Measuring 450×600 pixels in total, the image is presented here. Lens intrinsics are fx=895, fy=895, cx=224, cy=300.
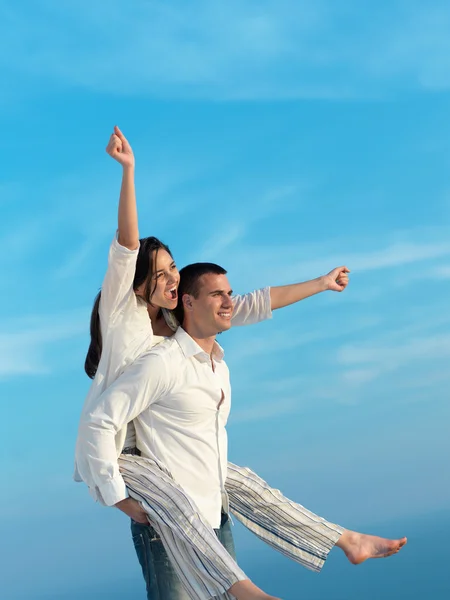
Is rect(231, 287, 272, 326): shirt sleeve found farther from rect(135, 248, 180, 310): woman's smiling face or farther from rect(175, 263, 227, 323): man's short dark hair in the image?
rect(135, 248, 180, 310): woman's smiling face

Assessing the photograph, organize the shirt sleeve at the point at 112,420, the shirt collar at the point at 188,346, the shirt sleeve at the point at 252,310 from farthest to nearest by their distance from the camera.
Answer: the shirt sleeve at the point at 252,310 → the shirt collar at the point at 188,346 → the shirt sleeve at the point at 112,420

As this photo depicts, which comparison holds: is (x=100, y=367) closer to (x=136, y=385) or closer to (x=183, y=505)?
(x=136, y=385)

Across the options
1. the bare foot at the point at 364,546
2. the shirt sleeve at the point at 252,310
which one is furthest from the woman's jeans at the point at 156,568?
the shirt sleeve at the point at 252,310

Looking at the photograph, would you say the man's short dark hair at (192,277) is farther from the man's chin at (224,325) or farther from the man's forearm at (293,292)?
the man's forearm at (293,292)

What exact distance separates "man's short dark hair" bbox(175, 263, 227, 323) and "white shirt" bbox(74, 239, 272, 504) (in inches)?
11.6

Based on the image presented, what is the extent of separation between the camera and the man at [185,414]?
4.72m

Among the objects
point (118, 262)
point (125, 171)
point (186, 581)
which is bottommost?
point (186, 581)

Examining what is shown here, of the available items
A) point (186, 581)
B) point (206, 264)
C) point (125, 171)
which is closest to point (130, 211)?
point (125, 171)

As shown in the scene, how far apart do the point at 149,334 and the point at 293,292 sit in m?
1.14

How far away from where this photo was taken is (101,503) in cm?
486

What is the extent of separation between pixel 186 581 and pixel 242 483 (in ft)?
2.69

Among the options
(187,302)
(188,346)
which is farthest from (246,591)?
(187,302)

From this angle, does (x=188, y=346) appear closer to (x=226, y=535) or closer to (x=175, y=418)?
(x=175, y=418)

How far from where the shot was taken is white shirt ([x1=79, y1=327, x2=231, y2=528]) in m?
4.71
